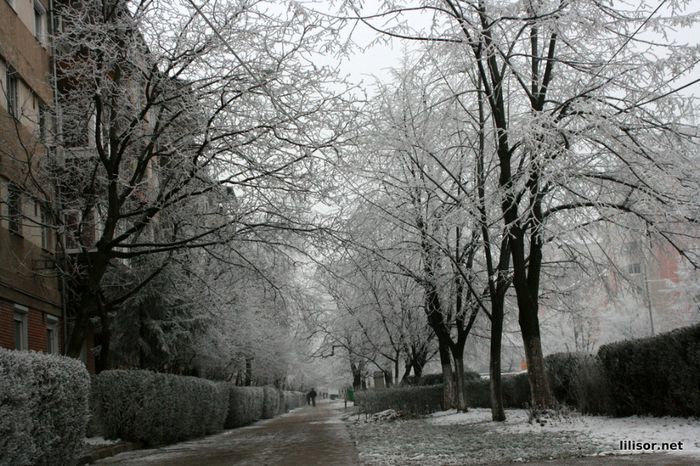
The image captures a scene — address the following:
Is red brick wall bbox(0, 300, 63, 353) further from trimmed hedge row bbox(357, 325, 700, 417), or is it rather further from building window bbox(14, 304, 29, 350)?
trimmed hedge row bbox(357, 325, 700, 417)

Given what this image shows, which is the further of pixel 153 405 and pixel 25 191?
pixel 153 405

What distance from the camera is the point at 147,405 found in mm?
18438

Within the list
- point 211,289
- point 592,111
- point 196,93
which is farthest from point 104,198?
point 592,111

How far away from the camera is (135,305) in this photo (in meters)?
22.3

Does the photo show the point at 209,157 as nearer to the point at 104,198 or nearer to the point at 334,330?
the point at 104,198

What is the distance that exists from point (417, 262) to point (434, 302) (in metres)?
1.72

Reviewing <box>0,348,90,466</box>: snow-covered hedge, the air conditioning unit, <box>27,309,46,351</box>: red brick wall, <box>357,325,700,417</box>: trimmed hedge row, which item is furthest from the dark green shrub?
<box>0,348,90,466</box>: snow-covered hedge

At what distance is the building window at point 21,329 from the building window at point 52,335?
86.4 inches

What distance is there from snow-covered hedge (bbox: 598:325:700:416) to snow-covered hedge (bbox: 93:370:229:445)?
1122 cm

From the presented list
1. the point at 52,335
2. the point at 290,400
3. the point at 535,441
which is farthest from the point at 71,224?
the point at 290,400

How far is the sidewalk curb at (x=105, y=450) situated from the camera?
46.8 feet

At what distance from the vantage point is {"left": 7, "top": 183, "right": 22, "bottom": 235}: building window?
1544cm

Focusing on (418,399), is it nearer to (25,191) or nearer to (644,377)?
(644,377)

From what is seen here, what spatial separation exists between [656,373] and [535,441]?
2.62 metres
